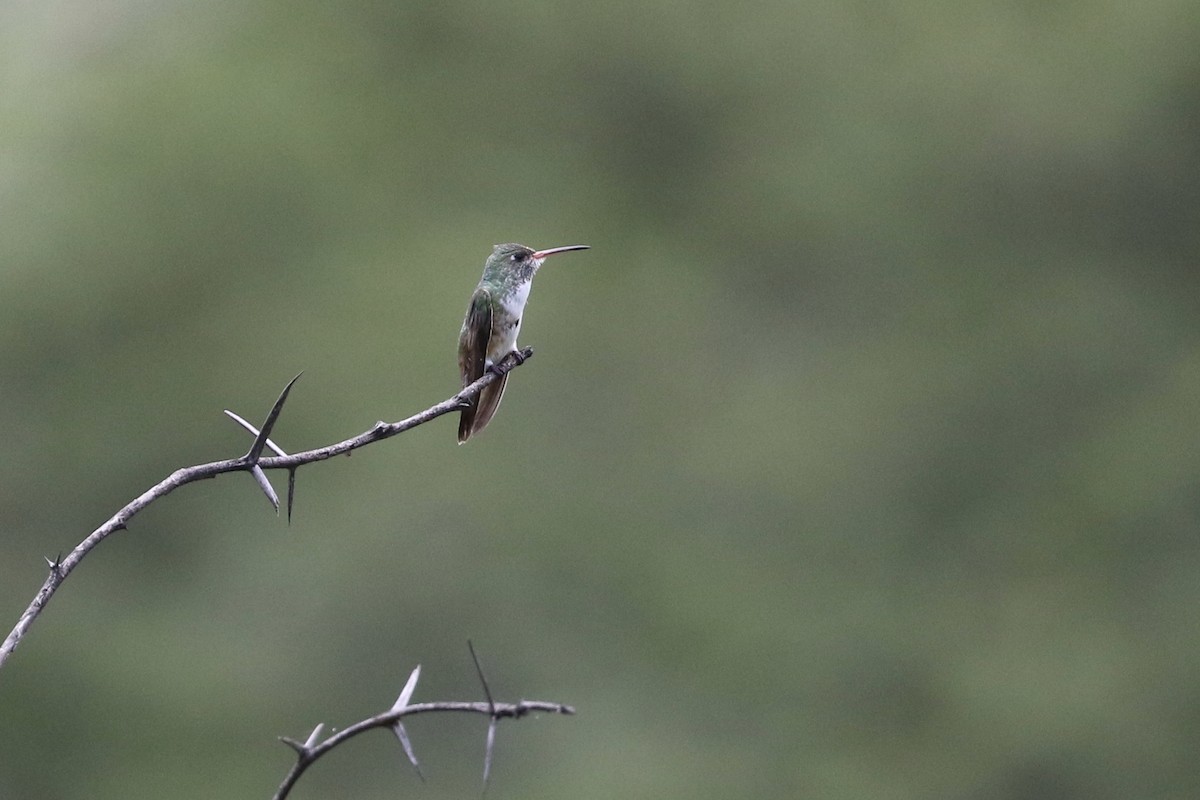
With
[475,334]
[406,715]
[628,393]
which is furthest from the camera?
[628,393]

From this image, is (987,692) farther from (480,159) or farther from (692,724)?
(480,159)

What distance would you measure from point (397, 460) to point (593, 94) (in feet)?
22.1

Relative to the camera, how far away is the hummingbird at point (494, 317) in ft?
14.4

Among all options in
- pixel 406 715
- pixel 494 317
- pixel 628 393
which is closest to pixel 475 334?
pixel 494 317

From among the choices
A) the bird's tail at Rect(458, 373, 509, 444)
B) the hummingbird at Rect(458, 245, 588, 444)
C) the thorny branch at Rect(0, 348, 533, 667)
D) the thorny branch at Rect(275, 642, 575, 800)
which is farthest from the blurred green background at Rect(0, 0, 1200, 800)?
the thorny branch at Rect(275, 642, 575, 800)

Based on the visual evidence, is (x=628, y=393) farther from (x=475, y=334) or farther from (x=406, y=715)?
(x=406, y=715)

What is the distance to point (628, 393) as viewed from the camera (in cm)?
1744

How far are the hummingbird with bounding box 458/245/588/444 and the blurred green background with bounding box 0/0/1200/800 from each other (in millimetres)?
9455

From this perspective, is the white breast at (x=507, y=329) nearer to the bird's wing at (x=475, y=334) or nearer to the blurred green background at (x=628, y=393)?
the bird's wing at (x=475, y=334)

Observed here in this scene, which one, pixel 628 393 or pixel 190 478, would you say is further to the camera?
pixel 628 393

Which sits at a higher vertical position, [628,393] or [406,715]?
[628,393]

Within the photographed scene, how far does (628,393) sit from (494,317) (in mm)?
12711

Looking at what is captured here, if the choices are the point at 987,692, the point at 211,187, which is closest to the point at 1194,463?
the point at 987,692

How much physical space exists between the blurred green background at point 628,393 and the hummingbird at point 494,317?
9.46m
